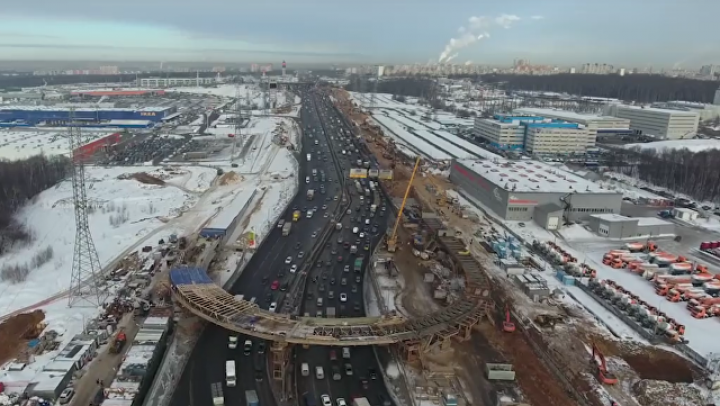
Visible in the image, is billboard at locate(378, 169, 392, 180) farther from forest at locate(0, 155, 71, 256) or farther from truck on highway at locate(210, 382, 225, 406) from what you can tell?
truck on highway at locate(210, 382, 225, 406)

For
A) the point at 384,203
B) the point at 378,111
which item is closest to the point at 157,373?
the point at 384,203

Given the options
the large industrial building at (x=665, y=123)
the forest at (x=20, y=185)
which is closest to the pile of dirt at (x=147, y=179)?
the forest at (x=20, y=185)

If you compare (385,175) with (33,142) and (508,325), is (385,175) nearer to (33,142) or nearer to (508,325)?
(508,325)


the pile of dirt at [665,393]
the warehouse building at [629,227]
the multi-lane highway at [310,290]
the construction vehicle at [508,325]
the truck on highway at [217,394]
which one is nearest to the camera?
the truck on highway at [217,394]

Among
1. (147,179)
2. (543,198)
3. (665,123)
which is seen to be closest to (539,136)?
(665,123)

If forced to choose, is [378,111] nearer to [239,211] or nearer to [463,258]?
[239,211]

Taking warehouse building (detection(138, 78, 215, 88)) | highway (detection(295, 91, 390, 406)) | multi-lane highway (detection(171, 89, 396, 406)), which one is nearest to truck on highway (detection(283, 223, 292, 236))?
multi-lane highway (detection(171, 89, 396, 406))

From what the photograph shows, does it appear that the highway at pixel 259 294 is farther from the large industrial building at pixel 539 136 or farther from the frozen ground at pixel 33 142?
the frozen ground at pixel 33 142
